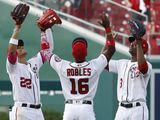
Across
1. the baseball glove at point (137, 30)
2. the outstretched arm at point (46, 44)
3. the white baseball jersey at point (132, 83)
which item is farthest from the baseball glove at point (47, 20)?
the white baseball jersey at point (132, 83)

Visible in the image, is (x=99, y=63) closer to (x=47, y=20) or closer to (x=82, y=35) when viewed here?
(x=47, y=20)

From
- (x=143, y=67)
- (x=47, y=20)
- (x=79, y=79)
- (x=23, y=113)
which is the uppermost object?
(x=47, y=20)

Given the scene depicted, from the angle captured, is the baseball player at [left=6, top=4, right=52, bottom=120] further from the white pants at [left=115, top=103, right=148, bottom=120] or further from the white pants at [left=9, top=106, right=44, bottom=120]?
the white pants at [left=115, top=103, right=148, bottom=120]

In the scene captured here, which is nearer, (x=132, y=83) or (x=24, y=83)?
(x=132, y=83)

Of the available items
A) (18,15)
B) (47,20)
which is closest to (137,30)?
(47,20)

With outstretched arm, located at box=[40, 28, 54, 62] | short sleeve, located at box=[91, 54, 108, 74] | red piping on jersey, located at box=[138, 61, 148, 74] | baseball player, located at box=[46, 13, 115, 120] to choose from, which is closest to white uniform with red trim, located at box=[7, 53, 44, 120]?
outstretched arm, located at box=[40, 28, 54, 62]

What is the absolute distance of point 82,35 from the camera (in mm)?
15234

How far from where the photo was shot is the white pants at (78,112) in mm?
11242

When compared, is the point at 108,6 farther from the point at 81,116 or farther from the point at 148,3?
the point at 81,116

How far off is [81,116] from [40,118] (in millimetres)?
881

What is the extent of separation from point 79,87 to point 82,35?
13.3ft

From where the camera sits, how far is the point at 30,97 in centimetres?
1175

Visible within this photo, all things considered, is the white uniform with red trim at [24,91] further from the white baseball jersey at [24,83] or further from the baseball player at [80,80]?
the baseball player at [80,80]

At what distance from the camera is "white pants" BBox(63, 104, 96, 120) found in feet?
36.9
